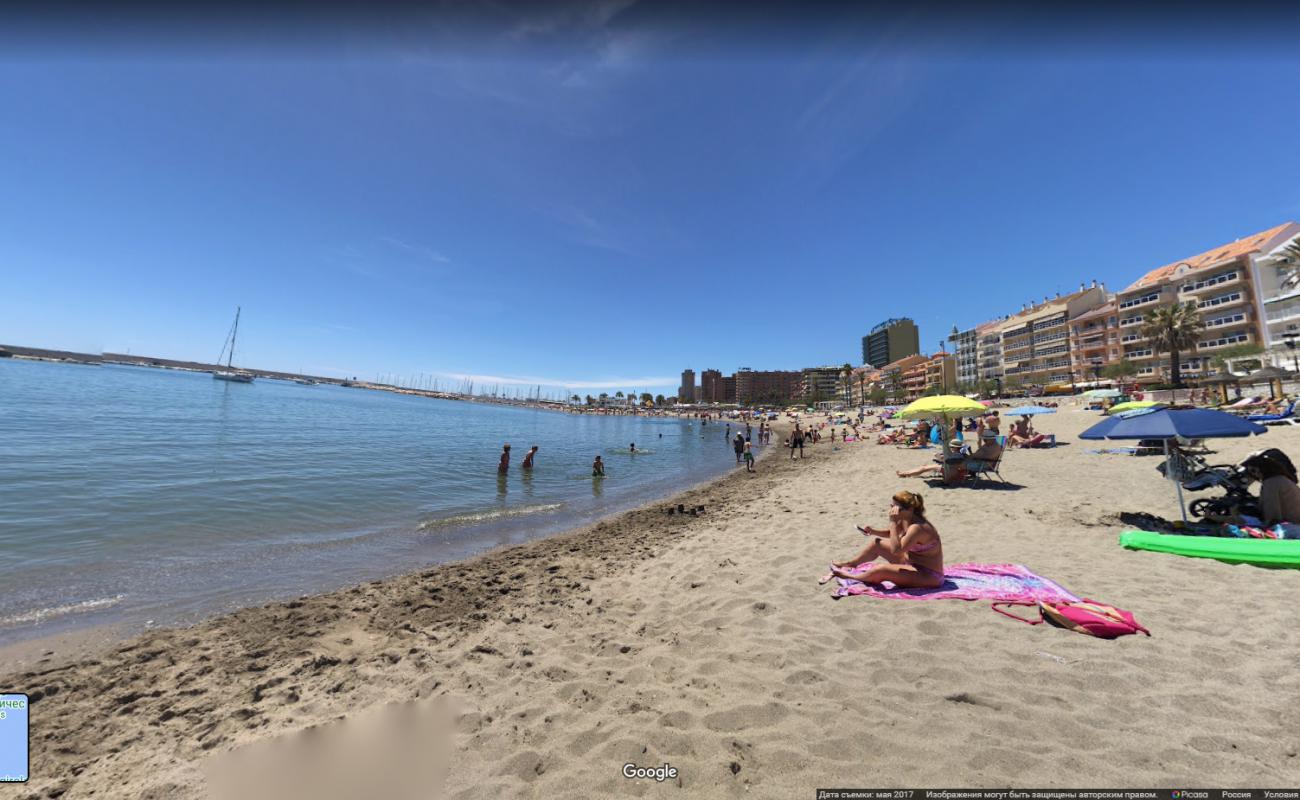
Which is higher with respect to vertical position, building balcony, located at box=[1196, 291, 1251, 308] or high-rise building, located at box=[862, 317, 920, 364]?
high-rise building, located at box=[862, 317, 920, 364]

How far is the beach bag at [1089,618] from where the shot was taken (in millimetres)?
3809

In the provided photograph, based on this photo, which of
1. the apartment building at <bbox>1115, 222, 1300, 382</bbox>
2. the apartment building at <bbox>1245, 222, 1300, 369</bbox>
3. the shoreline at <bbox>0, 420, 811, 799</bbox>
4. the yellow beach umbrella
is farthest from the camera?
the apartment building at <bbox>1115, 222, 1300, 382</bbox>

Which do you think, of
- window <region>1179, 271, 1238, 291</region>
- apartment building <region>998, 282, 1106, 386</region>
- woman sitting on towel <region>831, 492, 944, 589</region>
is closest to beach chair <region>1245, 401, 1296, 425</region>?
woman sitting on towel <region>831, 492, 944, 589</region>

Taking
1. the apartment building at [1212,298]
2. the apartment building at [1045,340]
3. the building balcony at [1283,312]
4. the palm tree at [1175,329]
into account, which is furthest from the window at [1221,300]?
the apartment building at [1045,340]

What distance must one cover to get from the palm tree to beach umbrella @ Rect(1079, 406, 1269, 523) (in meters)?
53.6

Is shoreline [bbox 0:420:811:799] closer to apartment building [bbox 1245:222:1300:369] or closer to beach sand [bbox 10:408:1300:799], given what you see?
beach sand [bbox 10:408:1300:799]

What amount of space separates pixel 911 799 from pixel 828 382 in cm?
19408

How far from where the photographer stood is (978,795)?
7.86 feet

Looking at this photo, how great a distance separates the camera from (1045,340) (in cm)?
7556

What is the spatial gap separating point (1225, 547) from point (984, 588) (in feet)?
11.4

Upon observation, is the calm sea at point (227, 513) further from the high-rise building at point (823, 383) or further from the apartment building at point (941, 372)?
the high-rise building at point (823, 383)

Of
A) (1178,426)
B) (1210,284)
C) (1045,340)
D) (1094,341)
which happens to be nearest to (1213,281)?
(1210,284)

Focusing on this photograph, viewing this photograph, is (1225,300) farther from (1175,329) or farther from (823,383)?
(823,383)

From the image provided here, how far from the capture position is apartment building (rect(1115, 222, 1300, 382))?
1745 inches
